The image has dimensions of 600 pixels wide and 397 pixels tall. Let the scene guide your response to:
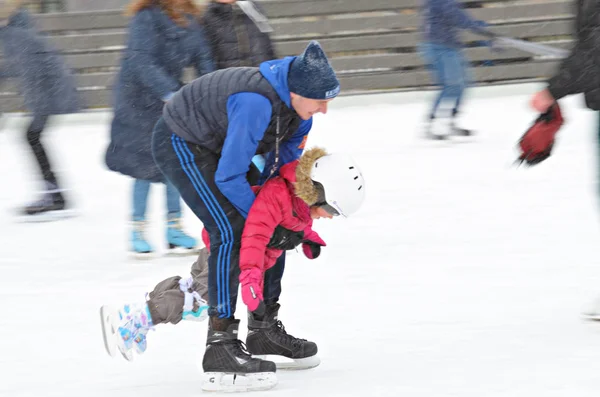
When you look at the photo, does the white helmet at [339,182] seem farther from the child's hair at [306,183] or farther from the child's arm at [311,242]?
the child's arm at [311,242]

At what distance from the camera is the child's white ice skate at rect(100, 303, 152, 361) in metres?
3.48

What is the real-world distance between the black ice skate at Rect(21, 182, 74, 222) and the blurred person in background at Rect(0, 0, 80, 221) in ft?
0.60

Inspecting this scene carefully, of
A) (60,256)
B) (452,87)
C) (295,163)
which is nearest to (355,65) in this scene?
(452,87)

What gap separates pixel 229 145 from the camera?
3199 millimetres

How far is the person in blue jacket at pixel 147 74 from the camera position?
16.6ft

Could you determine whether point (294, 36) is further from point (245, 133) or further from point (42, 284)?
point (245, 133)

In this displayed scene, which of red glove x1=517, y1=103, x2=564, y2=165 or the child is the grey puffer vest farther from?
red glove x1=517, y1=103, x2=564, y2=165

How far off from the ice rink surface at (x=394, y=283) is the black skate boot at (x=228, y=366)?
76 millimetres

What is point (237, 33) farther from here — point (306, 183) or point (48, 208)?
point (306, 183)

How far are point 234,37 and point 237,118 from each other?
228 centimetres

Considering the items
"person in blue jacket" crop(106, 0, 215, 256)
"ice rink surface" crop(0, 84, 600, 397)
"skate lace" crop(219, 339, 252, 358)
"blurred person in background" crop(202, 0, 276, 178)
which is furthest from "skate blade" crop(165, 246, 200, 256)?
"skate lace" crop(219, 339, 252, 358)

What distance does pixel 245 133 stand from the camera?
320cm

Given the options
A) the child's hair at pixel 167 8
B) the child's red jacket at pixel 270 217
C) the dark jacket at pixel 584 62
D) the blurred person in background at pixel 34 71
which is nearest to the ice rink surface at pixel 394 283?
the dark jacket at pixel 584 62

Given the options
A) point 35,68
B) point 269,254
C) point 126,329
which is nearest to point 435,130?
point 35,68
